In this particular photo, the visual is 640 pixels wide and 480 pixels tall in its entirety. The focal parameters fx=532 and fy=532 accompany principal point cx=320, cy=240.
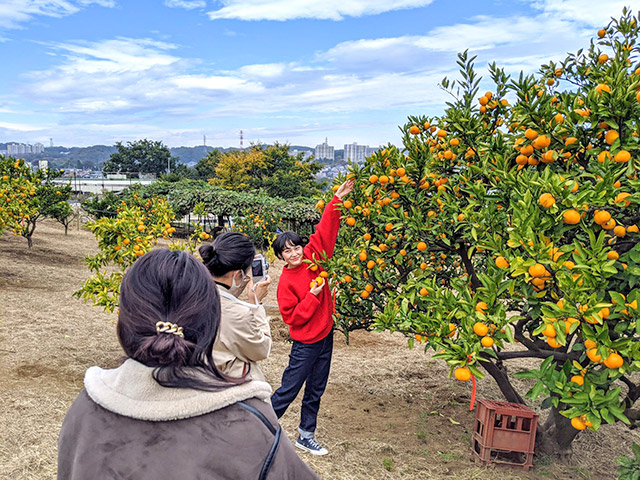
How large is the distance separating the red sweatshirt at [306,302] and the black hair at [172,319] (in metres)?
2.31

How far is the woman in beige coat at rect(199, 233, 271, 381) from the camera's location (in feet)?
7.63

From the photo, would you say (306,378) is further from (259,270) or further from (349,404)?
(349,404)

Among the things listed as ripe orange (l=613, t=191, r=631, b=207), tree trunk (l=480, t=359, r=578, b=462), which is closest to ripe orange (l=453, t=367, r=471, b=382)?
ripe orange (l=613, t=191, r=631, b=207)

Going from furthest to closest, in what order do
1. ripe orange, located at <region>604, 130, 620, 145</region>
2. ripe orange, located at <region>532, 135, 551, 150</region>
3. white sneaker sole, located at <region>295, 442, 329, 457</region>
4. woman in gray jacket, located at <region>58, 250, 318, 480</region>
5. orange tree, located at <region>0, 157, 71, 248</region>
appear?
orange tree, located at <region>0, 157, 71, 248</region>
white sneaker sole, located at <region>295, 442, 329, 457</region>
ripe orange, located at <region>532, 135, 551, 150</region>
ripe orange, located at <region>604, 130, 620, 145</region>
woman in gray jacket, located at <region>58, 250, 318, 480</region>

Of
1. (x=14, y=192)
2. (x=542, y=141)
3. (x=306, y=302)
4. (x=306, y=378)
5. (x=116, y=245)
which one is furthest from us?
(x=14, y=192)

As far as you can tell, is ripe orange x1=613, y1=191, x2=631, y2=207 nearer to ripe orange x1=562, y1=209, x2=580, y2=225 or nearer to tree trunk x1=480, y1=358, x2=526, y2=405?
ripe orange x1=562, y1=209, x2=580, y2=225

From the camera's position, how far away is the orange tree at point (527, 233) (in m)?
2.42

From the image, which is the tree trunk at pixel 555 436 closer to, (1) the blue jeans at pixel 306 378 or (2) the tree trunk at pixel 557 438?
(2) the tree trunk at pixel 557 438

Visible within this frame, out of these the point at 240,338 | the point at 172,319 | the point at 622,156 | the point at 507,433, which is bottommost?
the point at 507,433

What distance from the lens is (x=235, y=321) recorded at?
2320 mm

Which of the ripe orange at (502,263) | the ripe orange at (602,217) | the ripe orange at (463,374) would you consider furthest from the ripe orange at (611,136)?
the ripe orange at (463,374)

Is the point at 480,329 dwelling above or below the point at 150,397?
below

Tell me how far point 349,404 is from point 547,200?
119 inches

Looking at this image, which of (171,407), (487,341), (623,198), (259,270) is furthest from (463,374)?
(171,407)
